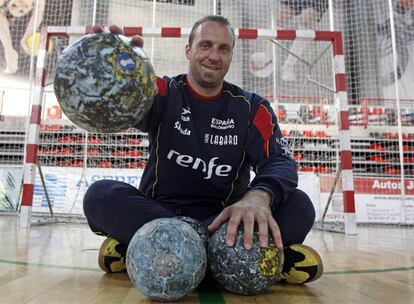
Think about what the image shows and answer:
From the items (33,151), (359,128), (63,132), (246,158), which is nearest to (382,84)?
(359,128)

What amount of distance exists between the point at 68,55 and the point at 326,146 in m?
6.12

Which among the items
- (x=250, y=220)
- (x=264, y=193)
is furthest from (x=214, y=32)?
(x=250, y=220)

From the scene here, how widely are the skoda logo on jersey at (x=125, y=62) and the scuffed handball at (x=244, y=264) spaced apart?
0.54 meters

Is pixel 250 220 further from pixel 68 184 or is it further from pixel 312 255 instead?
pixel 68 184

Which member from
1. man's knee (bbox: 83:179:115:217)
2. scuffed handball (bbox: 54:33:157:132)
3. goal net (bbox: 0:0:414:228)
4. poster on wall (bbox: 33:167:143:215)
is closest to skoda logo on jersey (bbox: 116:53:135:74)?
scuffed handball (bbox: 54:33:157:132)

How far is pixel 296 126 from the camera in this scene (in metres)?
7.39

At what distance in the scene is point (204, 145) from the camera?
160 centimetres

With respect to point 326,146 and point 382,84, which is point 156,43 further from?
point 382,84

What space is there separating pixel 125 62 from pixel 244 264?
0.67m

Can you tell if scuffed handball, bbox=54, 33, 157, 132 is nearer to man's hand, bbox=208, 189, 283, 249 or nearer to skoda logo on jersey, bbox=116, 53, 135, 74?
skoda logo on jersey, bbox=116, 53, 135, 74

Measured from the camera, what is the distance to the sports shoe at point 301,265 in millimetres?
1406

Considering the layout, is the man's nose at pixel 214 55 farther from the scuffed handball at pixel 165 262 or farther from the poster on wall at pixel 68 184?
the poster on wall at pixel 68 184

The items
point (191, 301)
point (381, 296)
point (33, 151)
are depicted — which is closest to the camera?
point (191, 301)

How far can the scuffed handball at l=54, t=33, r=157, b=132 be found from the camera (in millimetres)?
1117
